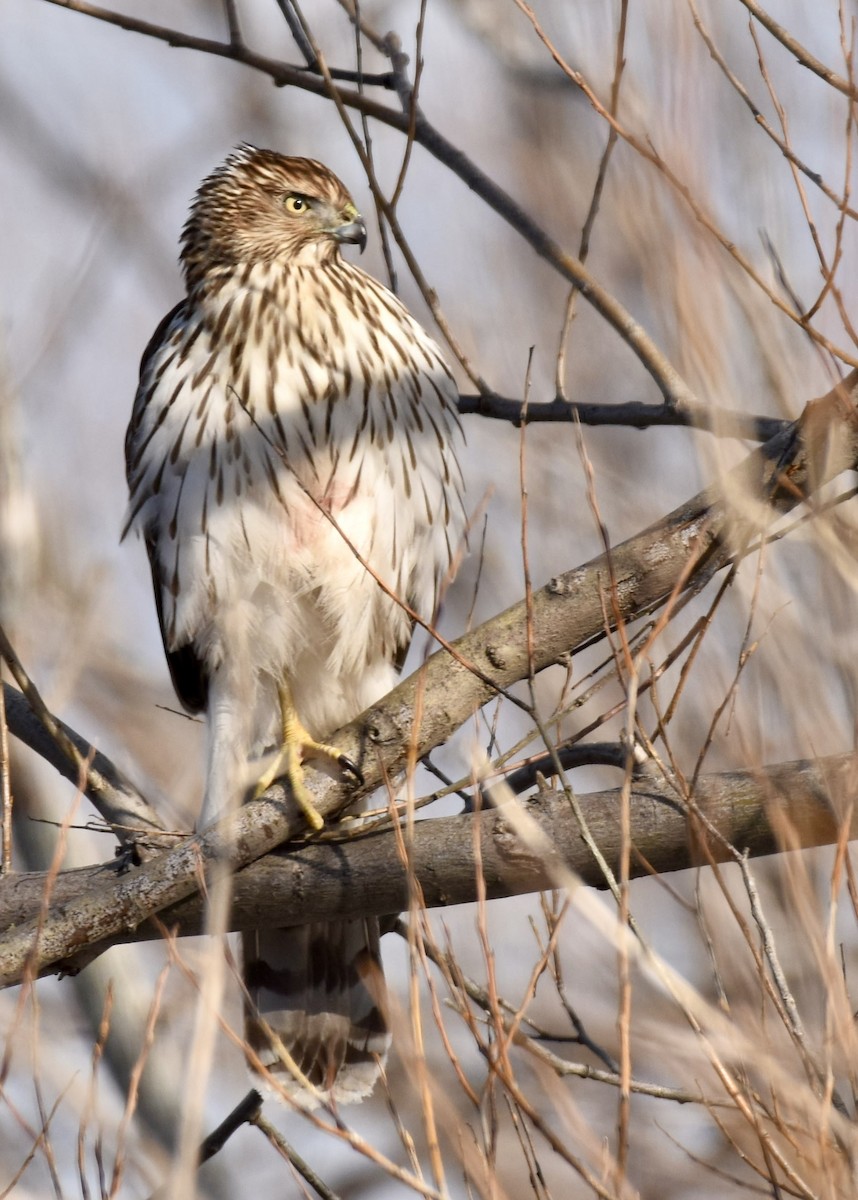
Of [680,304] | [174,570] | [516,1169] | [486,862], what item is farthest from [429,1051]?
[680,304]

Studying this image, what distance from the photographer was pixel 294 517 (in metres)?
3.51

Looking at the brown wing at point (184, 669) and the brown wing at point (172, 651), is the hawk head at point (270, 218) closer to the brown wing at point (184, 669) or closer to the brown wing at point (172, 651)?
the brown wing at point (172, 651)

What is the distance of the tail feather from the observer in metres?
3.68

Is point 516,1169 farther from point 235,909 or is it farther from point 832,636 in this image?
point 832,636

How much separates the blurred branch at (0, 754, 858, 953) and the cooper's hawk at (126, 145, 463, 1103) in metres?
0.56

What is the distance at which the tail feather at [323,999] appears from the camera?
3.68 m

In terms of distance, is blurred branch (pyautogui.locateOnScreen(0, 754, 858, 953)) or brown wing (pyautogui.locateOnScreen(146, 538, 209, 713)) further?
brown wing (pyautogui.locateOnScreen(146, 538, 209, 713))

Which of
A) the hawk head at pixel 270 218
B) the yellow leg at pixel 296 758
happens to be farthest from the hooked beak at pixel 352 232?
the yellow leg at pixel 296 758

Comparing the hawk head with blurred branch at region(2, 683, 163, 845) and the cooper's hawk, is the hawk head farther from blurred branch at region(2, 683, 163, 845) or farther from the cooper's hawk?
blurred branch at region(2, 683, 163, 845)

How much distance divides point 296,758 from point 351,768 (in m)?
0.26

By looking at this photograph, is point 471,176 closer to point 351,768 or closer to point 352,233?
point 352,233

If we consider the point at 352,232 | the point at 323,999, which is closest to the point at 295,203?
the point at 352,232

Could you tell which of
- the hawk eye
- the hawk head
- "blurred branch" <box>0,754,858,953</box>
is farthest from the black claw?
the hawk eye

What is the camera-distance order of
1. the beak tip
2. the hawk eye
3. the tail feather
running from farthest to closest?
the hawk eye
the beak tip
the tail feather
